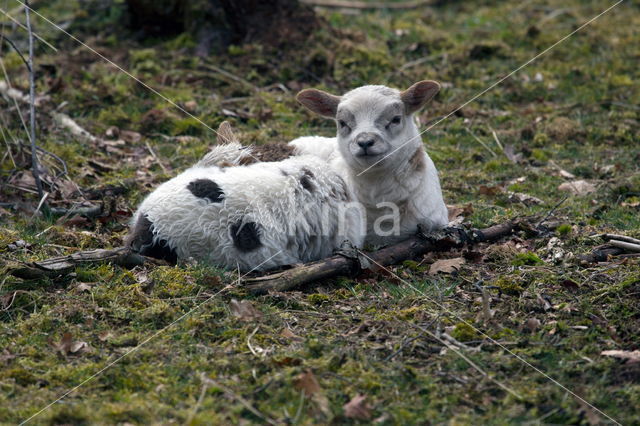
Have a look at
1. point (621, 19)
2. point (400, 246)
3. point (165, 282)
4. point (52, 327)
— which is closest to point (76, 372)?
point (52, 327)

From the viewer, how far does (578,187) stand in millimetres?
8117

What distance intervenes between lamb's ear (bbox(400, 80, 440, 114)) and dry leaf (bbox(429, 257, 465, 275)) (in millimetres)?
1381

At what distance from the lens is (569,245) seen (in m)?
6.43

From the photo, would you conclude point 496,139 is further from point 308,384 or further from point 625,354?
point 308,384

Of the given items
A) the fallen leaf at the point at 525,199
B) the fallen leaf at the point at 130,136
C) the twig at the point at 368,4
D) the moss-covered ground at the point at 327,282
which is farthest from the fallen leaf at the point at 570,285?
the twig at the point at 368,4

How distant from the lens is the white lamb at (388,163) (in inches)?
260

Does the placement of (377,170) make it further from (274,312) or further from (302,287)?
(274,312)

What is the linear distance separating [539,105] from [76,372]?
298 inches

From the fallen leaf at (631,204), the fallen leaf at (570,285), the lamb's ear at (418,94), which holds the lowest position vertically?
the fallen leaf at (631,204)

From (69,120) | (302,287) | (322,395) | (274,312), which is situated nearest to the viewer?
(322,395)

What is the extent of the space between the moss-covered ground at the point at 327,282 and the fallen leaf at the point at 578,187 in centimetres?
10

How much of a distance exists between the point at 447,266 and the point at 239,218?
5.33ft

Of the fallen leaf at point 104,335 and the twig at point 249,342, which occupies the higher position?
the twig at point 249,342

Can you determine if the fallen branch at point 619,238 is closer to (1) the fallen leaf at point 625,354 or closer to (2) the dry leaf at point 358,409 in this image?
(1) the fallen leaf at point 625,354
